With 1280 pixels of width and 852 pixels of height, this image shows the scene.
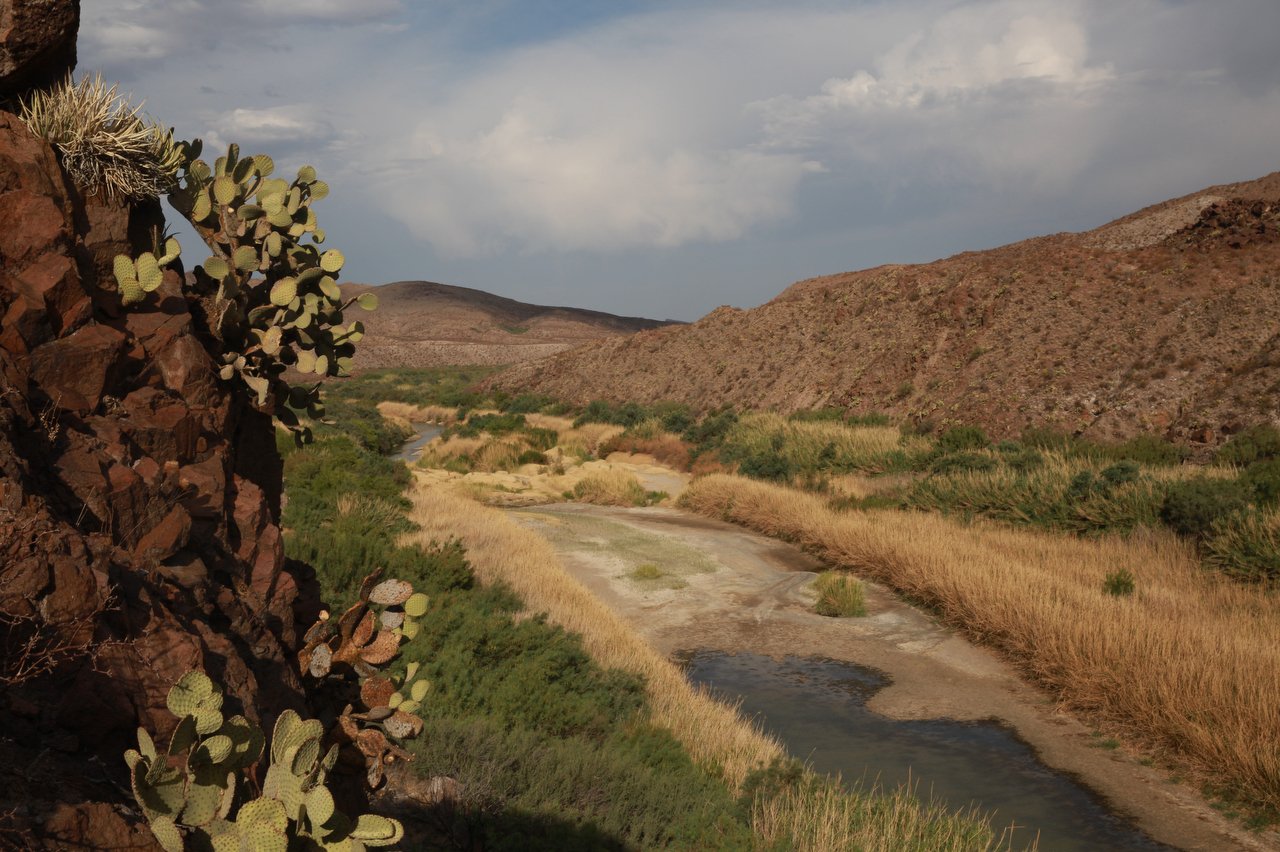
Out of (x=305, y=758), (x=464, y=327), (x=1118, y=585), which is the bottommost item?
(x=1118, y=585)

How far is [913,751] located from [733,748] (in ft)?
7.61

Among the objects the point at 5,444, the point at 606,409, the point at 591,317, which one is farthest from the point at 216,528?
the point at 591,317

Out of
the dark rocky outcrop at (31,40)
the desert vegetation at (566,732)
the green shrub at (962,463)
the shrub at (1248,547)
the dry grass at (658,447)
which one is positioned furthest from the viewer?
the dry grass at (658,447)

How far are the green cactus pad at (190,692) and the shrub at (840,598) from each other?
467 inches

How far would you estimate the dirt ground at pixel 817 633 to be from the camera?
8.05 meters

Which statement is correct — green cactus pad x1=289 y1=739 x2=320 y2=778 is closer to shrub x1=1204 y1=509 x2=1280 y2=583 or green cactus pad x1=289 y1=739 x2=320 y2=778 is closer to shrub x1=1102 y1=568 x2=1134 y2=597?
shrub x1=1102 y1=568 x2=1134 y2=597

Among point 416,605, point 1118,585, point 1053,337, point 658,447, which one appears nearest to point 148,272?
point 416,605

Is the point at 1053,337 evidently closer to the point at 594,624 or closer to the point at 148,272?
the point at 594,624

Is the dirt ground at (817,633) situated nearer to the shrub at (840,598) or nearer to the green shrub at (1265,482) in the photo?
the shrub at (840,598)

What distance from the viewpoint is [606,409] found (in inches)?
1795

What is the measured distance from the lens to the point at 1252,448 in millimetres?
19000

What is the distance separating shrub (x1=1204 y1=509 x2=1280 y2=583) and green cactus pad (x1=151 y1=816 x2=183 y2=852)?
13549 mm

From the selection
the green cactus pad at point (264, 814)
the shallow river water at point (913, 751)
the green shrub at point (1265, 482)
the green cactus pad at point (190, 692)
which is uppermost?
the green shrub at point (1265, 482)

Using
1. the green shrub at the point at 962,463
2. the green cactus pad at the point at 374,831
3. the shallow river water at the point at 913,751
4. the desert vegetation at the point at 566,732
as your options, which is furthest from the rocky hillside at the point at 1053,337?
the green cactus pad at the point at 374,831
